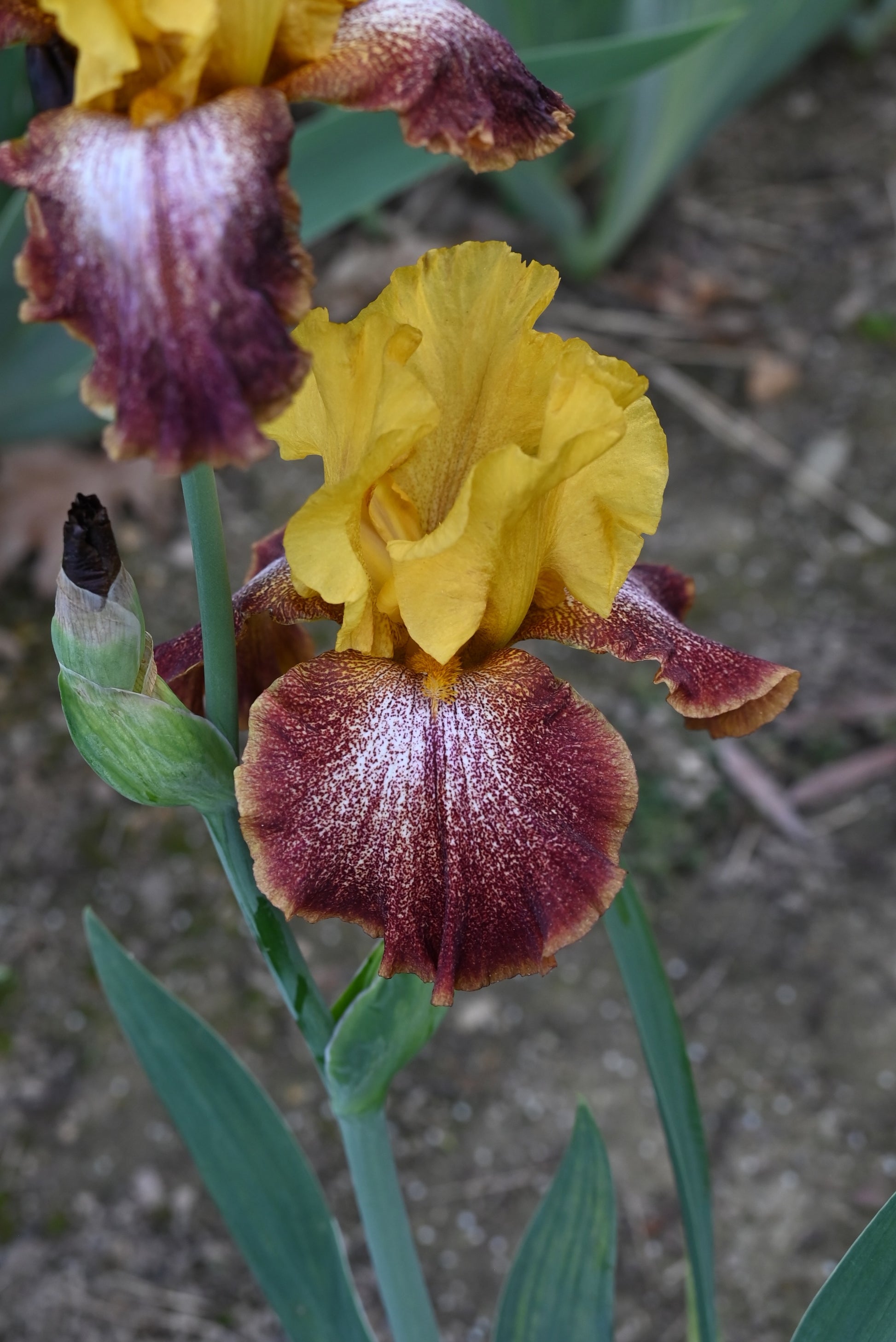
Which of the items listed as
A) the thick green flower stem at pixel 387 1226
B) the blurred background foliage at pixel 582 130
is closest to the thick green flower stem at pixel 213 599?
the thick green flower stem at pixel 387 1226

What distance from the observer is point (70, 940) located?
2.05m

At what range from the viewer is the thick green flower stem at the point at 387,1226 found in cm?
96

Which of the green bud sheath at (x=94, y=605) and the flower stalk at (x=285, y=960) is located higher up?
the green bud sheath at (x=94, y=605)

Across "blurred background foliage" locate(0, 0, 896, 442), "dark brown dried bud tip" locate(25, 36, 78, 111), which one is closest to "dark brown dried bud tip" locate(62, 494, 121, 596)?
"dark brown dried bud tip" locate(25, 36, 78, 111)

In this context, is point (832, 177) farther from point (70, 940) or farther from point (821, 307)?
point (70, 940)

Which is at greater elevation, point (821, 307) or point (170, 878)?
point (821, 307)

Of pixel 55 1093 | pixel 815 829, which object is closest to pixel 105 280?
pixel 55 1093

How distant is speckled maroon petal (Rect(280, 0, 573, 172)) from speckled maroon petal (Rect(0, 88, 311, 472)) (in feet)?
0.26

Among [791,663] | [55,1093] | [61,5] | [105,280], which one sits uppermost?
[61,5]

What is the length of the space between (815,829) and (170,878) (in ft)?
3.73

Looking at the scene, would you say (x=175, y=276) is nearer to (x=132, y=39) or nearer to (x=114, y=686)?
(x=132, y=39)

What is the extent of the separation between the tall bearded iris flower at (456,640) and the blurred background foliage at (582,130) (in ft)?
3.07

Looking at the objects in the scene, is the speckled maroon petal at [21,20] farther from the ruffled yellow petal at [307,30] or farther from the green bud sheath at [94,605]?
the green bud sheath at [94,605]

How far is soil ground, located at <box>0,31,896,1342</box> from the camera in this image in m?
1.72
